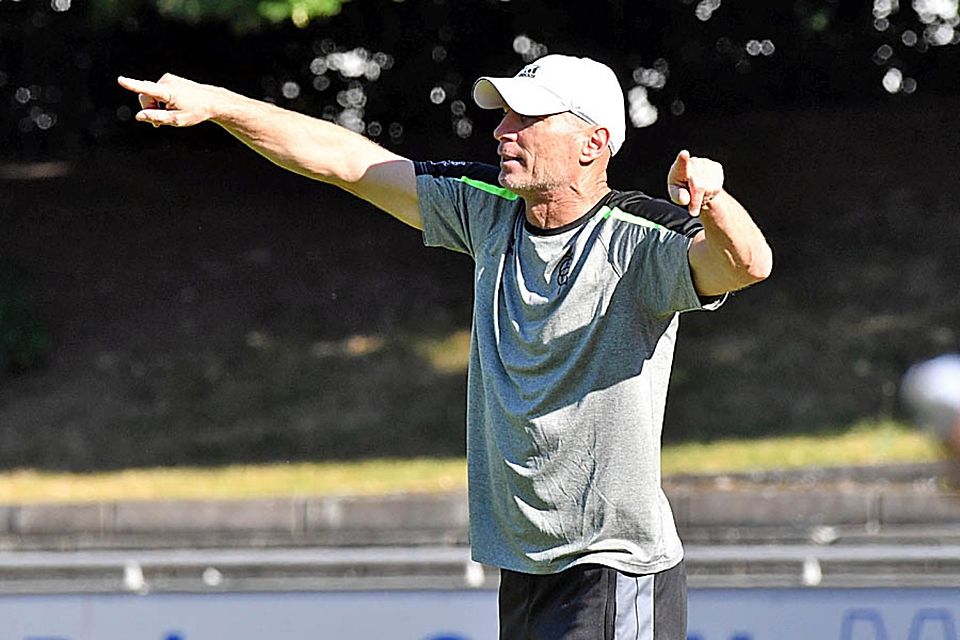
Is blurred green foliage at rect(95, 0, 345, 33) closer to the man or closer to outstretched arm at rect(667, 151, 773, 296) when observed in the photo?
the man

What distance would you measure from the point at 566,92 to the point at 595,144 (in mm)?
145

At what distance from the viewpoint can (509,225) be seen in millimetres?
3857

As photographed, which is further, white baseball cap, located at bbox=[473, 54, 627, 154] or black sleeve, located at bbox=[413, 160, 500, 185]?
black sleeve, located at bbox=[413, 160, 500, 185]

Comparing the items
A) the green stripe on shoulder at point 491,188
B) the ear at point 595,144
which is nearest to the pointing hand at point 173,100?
the green stripe on shoulder at point 491,188

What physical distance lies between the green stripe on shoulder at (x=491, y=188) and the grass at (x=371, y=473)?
6.05 metres

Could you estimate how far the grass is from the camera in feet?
32.2

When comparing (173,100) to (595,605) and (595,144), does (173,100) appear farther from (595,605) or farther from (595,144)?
(595,605)

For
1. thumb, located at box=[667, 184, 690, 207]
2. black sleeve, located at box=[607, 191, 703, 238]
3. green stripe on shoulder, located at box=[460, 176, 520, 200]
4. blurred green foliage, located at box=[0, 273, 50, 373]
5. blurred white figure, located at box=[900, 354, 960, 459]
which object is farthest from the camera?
blurred green foliage, located at box=[0, 273, 50, 373]

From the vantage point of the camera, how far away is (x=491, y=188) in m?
3.98

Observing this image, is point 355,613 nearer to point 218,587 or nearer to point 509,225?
point 218,587

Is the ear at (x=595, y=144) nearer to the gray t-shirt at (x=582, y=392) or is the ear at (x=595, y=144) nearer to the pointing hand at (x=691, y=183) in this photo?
the gray t-shirt at (x=582, y=392)

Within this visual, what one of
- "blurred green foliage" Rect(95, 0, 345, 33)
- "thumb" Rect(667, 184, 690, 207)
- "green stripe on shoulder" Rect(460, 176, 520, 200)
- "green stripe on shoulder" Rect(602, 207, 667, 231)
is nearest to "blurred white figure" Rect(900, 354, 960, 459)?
"thumb" Rect(667, 184, 690, 207)

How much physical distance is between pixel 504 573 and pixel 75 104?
12.1 meters

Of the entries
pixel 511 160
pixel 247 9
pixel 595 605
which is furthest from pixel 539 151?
pixel 247 9
